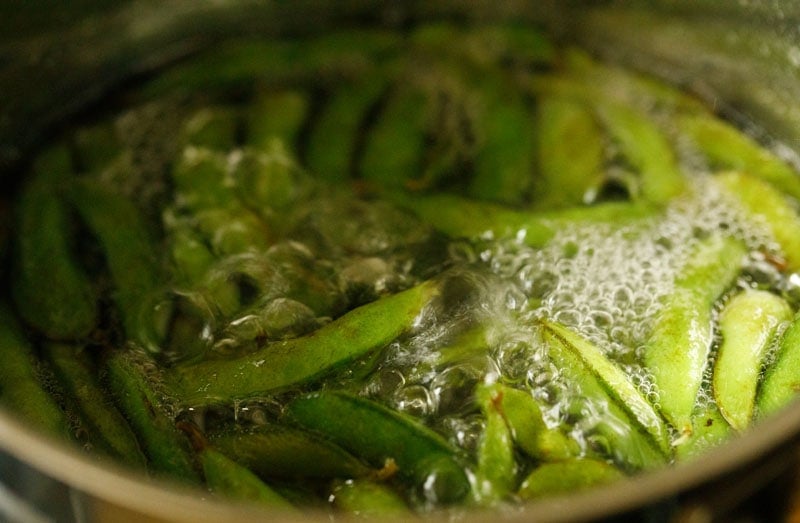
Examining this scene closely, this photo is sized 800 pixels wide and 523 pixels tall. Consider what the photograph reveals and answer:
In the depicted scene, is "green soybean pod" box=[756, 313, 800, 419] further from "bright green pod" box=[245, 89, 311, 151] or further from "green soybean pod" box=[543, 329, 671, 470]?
"bright green pod" box=[245, 89, 311, 151]

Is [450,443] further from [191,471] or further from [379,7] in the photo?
[379,7]

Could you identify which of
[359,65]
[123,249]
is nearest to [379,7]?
[359,65]

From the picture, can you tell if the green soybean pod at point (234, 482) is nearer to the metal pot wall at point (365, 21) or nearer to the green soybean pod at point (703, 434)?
the metal pot wall at point (365, 21)

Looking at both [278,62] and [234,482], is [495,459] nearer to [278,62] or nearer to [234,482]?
[234,482]

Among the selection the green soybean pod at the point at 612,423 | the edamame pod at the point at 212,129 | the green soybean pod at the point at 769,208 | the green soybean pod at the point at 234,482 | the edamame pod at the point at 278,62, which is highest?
the edamame pod at the point at 278,62

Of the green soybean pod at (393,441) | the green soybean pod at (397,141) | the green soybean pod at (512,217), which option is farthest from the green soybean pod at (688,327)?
the green soybean pod at (397,141)
